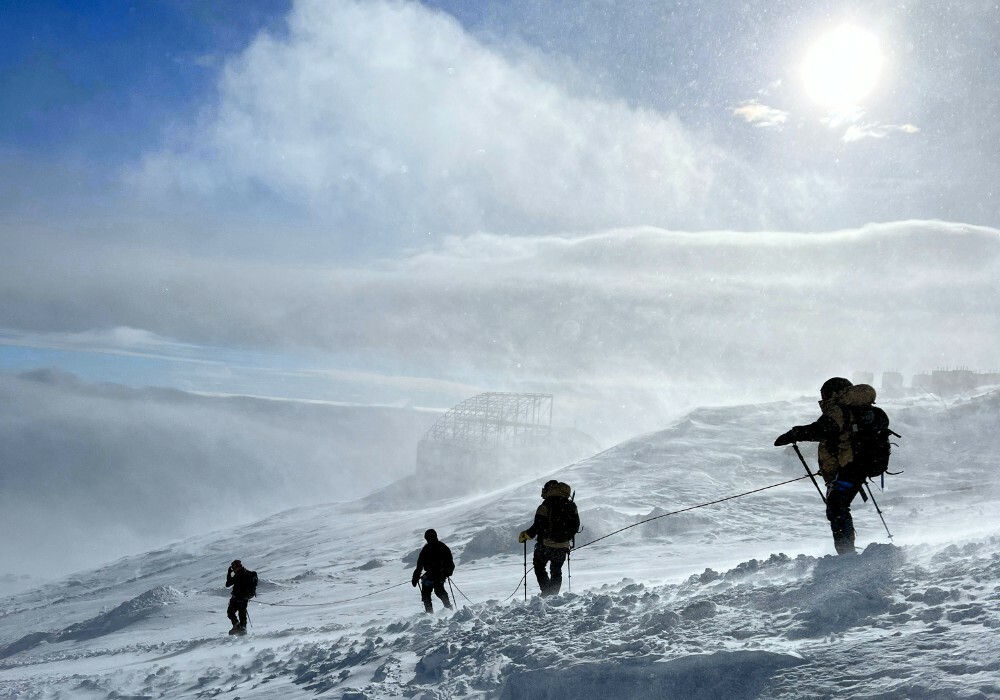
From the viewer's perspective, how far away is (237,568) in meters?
13.7

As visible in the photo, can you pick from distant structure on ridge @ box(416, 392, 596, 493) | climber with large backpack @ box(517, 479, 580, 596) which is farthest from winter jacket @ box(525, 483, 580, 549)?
distant structure on ridge @ box(416, 392, 596, 493)

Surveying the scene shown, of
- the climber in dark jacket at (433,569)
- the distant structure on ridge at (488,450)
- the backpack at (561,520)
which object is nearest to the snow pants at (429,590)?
the climber in dark jacket at (433,569)

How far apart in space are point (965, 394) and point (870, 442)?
4679 cm

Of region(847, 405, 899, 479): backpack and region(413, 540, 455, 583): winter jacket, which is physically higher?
region(847, 405, 899, 479): backpack

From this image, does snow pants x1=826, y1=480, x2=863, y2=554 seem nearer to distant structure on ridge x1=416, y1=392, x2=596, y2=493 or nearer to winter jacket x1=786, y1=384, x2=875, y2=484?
winter jacket x1=786, y1=384, x2=875, y2=484

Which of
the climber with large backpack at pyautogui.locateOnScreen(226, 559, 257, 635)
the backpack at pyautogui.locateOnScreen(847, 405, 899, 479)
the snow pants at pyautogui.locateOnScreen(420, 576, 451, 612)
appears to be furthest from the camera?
the climber with large backpack at pyautogui.locateOnScreen(226, 559, 257, 635)

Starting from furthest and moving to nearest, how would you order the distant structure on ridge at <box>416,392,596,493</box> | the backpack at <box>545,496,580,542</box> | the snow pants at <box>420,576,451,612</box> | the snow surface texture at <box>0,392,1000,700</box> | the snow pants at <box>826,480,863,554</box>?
the distant structure on ridge at <box>416,392,596,493</box>, the snow pants at <box>420,576,451,612</box>, the backpack at <box>545,496,580,542</box>, the snow pants at <box>826,480,863,554</box>, the snow surface texture at <box>0,392,1000,700</box>

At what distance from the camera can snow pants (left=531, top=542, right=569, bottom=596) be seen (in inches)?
379

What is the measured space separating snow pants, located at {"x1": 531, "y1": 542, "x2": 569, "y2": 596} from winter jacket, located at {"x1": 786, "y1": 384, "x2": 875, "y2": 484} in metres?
3.66

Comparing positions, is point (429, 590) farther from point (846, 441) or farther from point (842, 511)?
point (846, 441)

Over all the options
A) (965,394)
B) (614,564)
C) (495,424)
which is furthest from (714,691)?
(495,424)

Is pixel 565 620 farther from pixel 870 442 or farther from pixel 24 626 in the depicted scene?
pixel 24 626

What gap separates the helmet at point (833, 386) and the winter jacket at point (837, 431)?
5cm

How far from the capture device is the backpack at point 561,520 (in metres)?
9.59
